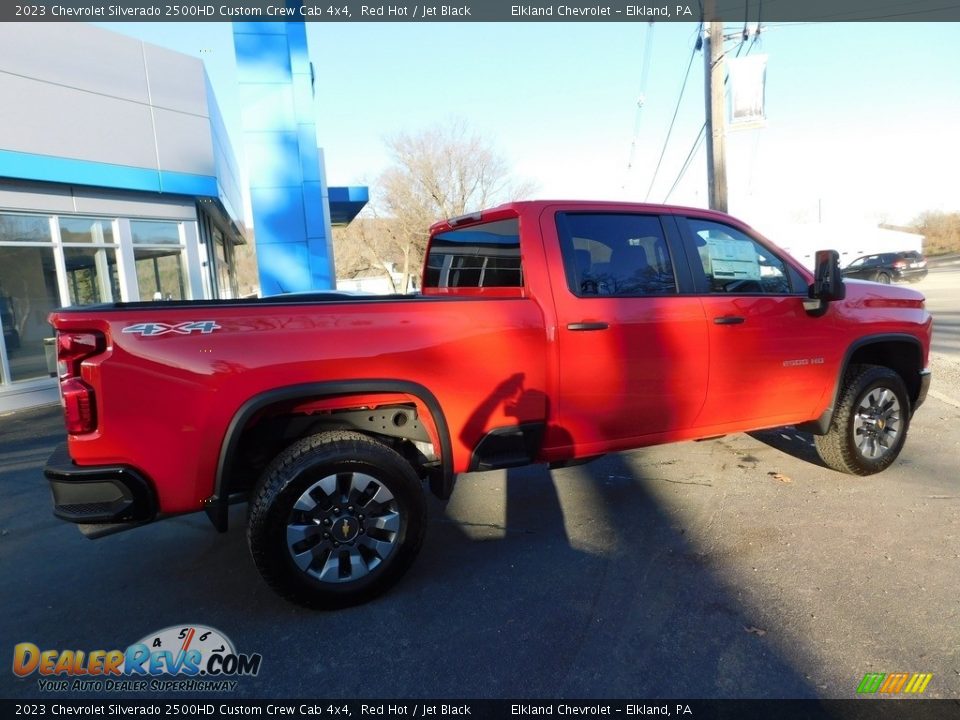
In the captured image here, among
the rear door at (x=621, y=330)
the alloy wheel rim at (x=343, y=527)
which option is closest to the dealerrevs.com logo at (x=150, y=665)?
the alloy wheel rim at (x=343, y=527)

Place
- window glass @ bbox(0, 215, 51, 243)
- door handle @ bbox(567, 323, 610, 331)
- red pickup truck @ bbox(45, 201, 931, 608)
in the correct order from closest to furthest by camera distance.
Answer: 1. red pickup truck @ bbox(45, 201, 931, 608)
2. door handle @ bbox(567, 323, 610, 331)
3. window glass @ bbox(0, 215, 51, 243)

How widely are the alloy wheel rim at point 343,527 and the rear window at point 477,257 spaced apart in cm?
156

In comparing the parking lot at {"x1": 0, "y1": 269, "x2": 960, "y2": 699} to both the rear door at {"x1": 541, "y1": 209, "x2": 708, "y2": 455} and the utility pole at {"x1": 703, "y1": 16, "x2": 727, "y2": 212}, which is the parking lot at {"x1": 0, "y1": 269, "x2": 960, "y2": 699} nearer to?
the rear door at {"x1": 541, "y1": 209, "x2": 708, "y2": 455}

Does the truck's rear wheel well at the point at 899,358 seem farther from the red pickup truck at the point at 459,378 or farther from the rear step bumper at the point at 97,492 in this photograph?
the rear step bumper at the point at 97,492

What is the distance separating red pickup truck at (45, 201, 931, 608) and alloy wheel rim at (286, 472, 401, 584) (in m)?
0.01

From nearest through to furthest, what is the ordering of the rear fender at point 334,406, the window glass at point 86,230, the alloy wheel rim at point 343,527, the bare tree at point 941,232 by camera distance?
the rear fender at point 334,406 → the alloy wheel rim at point 343,527 → the window glass at point 86,230 → the bare tree at point 941,232

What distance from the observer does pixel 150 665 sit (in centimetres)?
260

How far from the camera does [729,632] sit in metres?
Result: 2.61

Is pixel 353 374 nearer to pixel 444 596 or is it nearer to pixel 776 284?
pixel 444 596

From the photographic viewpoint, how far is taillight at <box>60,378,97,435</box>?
2486 millimetres

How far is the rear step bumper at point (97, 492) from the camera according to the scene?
253 cm

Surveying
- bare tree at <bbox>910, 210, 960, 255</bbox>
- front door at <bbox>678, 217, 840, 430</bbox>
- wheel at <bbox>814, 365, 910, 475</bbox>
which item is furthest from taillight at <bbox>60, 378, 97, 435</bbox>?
bare tree at <bbox>910, 210, 960, 255</bbox>

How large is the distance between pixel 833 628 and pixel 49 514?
17.7ft
